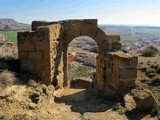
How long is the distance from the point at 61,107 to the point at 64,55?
479 centimetres

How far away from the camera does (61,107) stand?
1080 centimetres

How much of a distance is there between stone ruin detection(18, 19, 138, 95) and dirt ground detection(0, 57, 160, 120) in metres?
0.73

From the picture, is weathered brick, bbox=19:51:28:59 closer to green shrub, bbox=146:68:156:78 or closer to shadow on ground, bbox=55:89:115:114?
shadow on ground, bbox=55:89:115:114

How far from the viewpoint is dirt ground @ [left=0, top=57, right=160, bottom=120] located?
843 cm

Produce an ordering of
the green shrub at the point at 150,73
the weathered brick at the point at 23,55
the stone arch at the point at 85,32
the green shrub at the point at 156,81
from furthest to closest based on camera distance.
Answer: the stone arch at the point at 85,32 → the green shrub at the point at 150,73 → the green shrub at the point at 156,81 → the weathered brick at the point at 23,55

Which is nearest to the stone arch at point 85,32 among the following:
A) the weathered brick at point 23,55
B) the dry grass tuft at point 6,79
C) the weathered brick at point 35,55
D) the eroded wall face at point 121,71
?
the eroded wall face at point 121,71

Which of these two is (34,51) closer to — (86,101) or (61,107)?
(61,107)

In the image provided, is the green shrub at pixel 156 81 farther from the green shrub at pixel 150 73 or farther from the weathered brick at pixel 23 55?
the weathered brick at pixel 23 55

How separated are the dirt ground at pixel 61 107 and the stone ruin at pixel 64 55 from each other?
2.41ft

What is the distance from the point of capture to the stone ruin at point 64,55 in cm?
1152

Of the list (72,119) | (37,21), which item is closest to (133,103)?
(72,119)

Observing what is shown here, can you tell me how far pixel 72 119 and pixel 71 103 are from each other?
241 cm

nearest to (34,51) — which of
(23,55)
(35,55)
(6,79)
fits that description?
(35,55)

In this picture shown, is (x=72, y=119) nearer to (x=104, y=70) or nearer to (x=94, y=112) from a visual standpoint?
(x=94, y=112)
